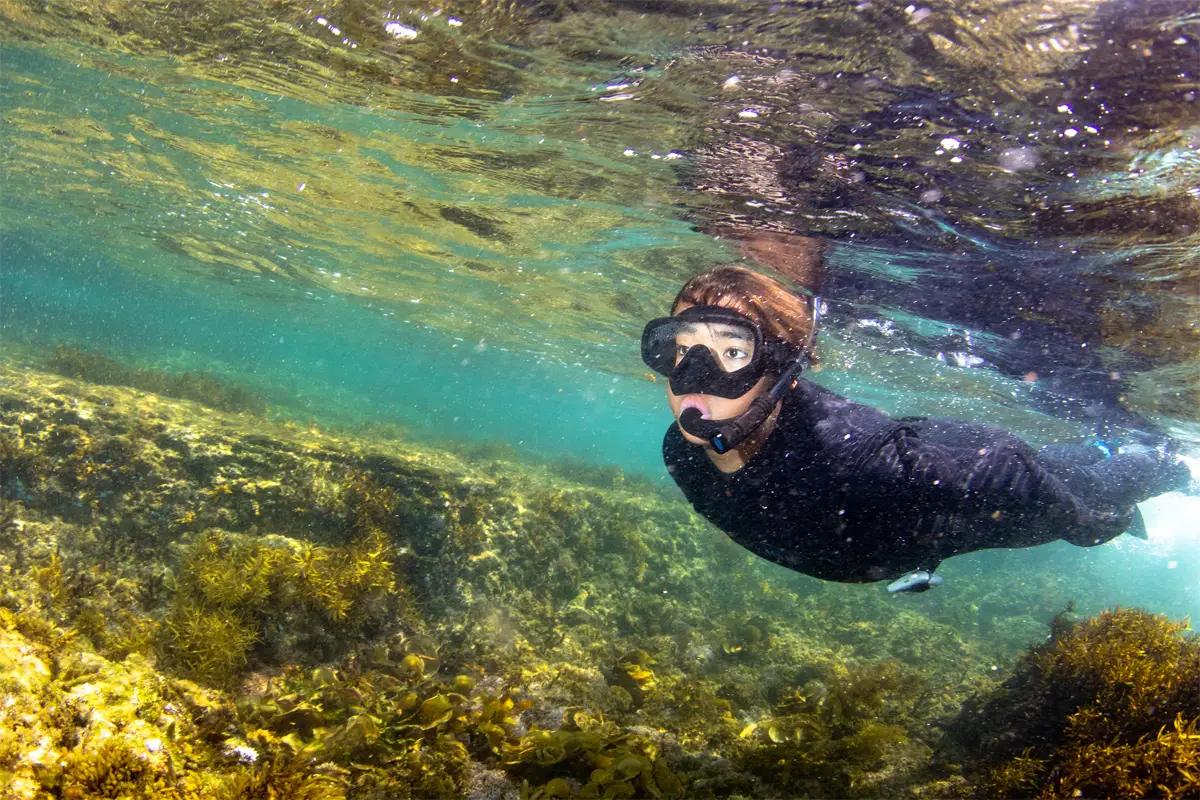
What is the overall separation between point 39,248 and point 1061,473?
200 feet

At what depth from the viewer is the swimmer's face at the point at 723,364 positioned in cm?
340

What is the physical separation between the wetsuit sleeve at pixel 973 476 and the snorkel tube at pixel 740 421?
28.0 inches

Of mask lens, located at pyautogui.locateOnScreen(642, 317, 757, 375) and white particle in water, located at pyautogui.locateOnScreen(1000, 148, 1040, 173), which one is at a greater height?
white particle in water, located at pyautogui.locateOnScreen(1000, 148, 1040, 173)

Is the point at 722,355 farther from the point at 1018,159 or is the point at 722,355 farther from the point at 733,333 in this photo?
the point at 1018,159

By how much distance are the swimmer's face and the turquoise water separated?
3.70 metres

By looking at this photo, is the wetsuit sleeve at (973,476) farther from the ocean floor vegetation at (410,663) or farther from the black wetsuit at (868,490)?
the ocean floor vegetation at (410,663)

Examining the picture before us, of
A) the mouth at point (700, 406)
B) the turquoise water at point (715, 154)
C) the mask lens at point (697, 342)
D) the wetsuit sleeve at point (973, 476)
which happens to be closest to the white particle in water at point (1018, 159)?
the turquoise water at point (715, 154)

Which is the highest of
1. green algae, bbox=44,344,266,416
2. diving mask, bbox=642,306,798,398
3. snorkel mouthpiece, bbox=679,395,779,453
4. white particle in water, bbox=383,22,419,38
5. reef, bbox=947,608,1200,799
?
white particle in water, bbox=383,22,419,38

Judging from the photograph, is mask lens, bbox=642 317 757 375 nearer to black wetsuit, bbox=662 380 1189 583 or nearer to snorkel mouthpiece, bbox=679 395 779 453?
snorkel mouthpiece, bbox=679 395 779 453

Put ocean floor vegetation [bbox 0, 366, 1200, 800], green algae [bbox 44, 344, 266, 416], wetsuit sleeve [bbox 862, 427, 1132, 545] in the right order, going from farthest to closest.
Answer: green algae [bbox 44, 344, 266, 416] < ocean floor vegetation [bbox 0, 366, 1200, 800] < wetsuit sleeve [bbox 862, 427, 1132, 545]

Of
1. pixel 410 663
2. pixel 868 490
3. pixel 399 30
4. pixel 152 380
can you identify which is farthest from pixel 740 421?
pixel 152 380

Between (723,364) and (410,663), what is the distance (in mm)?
5464

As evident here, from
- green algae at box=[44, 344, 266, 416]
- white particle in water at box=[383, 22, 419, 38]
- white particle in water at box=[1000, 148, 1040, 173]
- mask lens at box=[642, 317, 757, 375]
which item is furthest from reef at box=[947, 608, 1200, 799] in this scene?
green algae at box=[44, 344, 266, 416]

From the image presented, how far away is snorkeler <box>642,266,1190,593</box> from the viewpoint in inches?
Answer: 132
